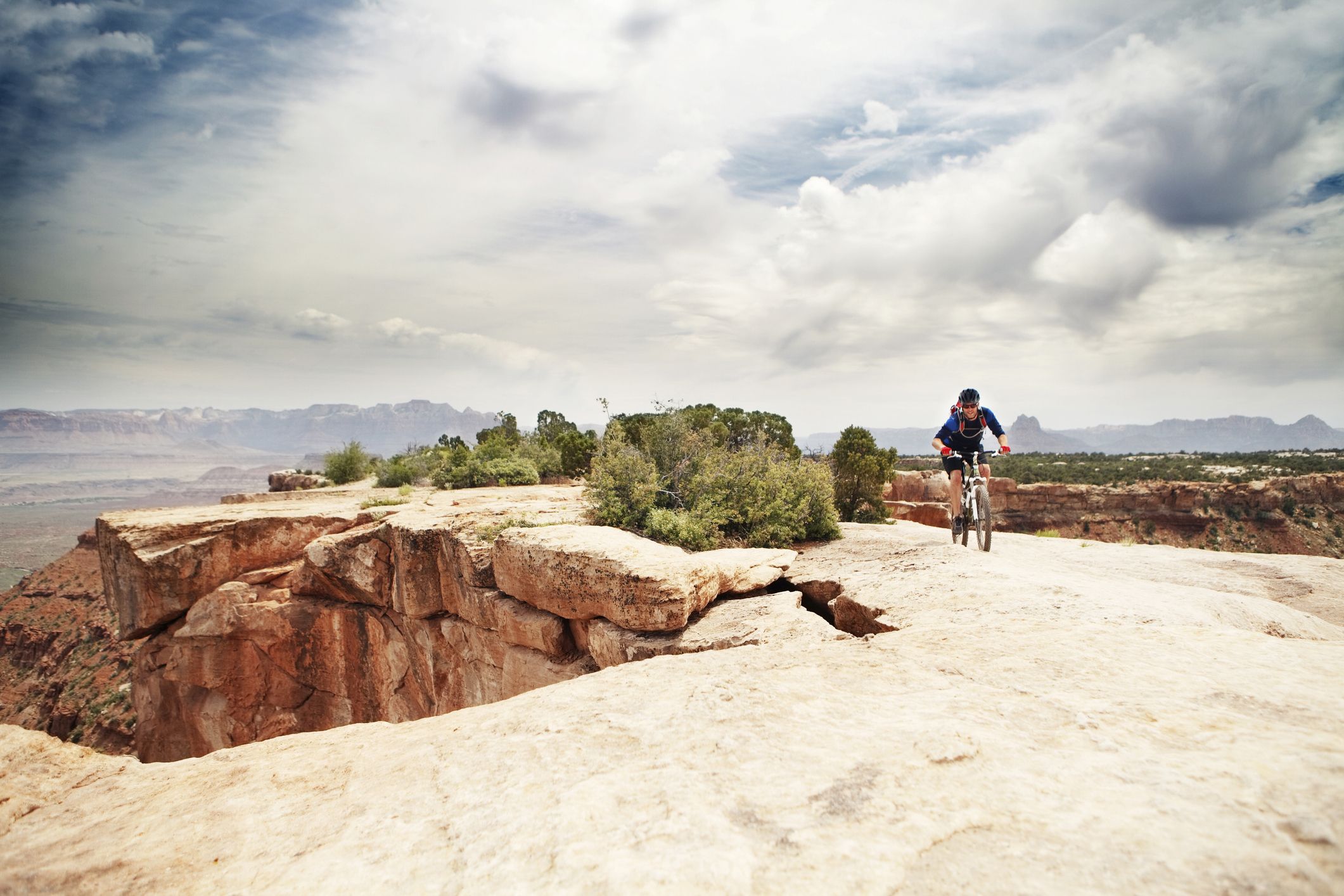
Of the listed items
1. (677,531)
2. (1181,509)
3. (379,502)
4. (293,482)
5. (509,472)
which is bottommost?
(1181,509)

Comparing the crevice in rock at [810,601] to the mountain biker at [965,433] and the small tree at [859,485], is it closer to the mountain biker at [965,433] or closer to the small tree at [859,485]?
the mountain biker at [965,433]

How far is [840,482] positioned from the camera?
25203 millimetres

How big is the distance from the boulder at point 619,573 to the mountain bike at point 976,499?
3.22 metres

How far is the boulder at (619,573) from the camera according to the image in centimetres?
852

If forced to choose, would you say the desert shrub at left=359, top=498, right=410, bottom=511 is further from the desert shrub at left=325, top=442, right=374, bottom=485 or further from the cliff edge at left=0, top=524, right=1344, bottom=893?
the desert shrub at left=325, top=442, right=374, bottom=485

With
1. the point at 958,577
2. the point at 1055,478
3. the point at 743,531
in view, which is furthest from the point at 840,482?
the point at 1055,478

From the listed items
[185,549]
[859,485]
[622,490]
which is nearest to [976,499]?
[622,490]

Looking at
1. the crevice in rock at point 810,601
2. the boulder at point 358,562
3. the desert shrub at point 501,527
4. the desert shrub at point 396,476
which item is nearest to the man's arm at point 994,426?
the crevice in rock at point 810,601

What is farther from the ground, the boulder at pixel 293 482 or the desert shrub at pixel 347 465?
the desert shrub at pixel 347 465

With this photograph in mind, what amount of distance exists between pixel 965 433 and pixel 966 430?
0.06 metres

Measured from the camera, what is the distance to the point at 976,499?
1039cm

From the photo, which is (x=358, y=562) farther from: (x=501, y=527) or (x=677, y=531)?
(x=677, y=531)

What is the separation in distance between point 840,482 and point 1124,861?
23.5m

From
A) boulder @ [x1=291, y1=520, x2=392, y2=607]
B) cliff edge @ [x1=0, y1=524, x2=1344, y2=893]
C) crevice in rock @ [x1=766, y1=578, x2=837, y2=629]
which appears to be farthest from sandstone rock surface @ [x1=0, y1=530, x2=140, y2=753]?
cliff edge @ [x1=0, y1=524, x2=1344, y2=893]
